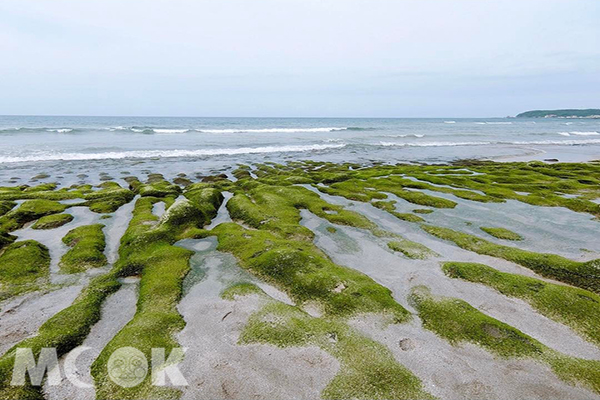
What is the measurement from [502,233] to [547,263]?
159 inches

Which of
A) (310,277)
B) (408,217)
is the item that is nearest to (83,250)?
(310,277)

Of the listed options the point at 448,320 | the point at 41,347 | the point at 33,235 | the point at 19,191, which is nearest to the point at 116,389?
the point at 41,347

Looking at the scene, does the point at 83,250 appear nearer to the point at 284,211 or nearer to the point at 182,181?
the point at 284,211

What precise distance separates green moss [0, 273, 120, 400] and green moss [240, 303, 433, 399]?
4.68 m

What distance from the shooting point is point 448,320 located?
930 centimetres

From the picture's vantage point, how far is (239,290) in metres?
11.1

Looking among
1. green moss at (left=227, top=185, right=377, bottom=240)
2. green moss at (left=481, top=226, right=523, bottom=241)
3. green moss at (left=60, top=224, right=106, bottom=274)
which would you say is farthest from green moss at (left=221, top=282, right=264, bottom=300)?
green moss at (left=481, top=226, right=523, bottom=241)

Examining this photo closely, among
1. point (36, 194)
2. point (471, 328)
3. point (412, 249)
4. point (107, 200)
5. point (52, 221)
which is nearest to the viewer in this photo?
point (471, 328)

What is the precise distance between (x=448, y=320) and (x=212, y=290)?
793 centimetres

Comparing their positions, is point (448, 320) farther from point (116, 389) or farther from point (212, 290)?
point (116, 389)

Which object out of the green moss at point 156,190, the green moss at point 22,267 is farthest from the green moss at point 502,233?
the green moss at point 156,190

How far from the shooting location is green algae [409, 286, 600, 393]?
24.6ft

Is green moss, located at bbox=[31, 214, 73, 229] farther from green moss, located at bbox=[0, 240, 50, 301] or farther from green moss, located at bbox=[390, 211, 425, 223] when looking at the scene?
green moss, located at bbox=[390, 211, 425, 223]

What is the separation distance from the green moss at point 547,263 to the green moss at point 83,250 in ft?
55.6
